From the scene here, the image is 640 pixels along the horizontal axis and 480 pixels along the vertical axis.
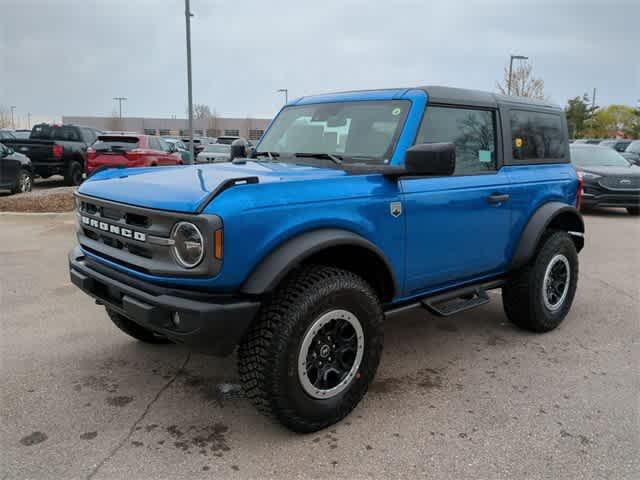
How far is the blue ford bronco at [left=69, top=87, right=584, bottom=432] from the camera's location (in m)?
2.77

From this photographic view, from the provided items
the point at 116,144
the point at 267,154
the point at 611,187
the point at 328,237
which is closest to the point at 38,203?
the point at 116,144

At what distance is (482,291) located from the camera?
430 centimetres

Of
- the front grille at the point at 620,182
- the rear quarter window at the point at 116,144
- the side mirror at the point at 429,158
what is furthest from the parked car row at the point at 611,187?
the rear quarter window at the point at 116,144

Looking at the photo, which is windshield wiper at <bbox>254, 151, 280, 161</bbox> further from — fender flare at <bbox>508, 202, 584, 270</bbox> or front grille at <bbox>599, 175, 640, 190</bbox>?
front grille at <bbox>599, 175, 640, 190</bbox>

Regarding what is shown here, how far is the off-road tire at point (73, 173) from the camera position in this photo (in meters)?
15.3

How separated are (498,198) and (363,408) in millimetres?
1873

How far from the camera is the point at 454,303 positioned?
4176 millimetres

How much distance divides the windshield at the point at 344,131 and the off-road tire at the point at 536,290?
1777 mm

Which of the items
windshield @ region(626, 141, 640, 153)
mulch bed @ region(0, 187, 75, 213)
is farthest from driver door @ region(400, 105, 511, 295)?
windshield @ region(626, 141, 640, 153)

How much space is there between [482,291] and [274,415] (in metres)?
2.11

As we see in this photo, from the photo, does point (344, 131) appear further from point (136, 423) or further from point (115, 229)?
point (136, 423)

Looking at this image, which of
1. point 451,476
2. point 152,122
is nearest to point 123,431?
point 451,476

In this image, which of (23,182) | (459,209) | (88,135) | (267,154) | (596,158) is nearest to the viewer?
(459,209)

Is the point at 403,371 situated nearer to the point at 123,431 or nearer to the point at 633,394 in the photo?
the point at 633,394
